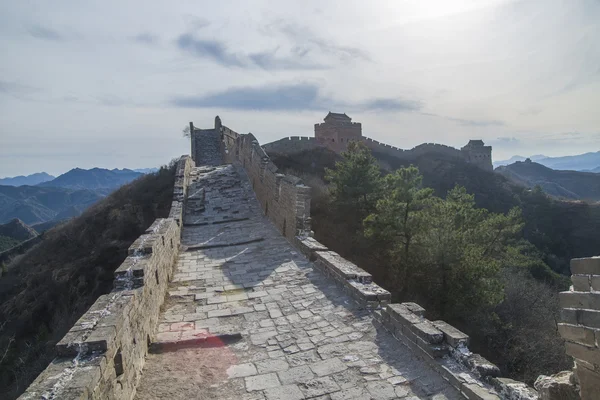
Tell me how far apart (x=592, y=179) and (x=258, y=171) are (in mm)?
81490

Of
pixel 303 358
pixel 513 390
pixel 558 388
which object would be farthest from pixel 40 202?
pixel 558 388

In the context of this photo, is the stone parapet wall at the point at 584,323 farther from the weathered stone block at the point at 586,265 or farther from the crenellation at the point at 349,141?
the crenellation at the point at 349,141

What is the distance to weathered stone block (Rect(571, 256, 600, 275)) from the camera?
210cm

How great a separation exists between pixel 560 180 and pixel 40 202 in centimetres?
12723

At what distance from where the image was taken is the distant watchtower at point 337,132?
3603 centimetres

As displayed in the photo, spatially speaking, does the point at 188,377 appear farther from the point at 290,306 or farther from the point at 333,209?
the point at 333,209

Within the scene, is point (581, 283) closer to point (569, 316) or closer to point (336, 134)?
point (569, 316)

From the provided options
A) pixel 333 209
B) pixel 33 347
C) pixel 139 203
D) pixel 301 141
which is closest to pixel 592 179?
pixel 301 141

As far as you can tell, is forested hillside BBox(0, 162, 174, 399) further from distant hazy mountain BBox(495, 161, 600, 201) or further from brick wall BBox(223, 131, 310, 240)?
distant hazy mountain BBox(495, 161, 600, 201)

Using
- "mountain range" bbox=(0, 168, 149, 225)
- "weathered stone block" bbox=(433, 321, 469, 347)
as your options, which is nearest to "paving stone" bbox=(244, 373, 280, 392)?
"weathered stone block" bbox=(433, 321, 469, 347)

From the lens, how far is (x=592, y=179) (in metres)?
69.8

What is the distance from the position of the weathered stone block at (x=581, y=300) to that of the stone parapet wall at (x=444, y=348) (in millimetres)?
1189

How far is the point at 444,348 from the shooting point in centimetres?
389

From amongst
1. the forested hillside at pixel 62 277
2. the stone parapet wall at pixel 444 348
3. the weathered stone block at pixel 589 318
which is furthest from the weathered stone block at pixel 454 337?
the forested hillside at pixel 62 277
